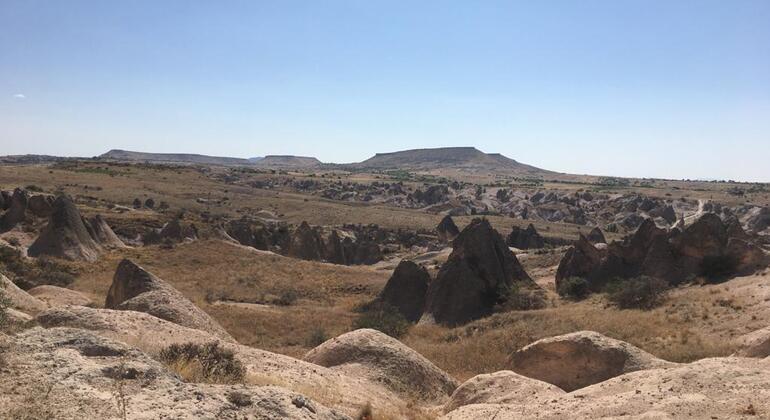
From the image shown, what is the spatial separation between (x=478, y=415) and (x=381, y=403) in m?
2.18

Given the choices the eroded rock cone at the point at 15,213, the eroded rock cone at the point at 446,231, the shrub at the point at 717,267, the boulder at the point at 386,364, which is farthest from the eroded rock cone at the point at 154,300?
the eroded rock cone at the point at 446,231

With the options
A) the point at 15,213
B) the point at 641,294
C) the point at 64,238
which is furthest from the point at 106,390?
the point at 15,213

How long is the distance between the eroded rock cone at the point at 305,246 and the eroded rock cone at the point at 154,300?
98.5 feet

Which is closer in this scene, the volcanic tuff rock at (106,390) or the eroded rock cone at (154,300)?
the volcanic tuff rock at (106,390)

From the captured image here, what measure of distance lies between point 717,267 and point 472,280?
459 inches

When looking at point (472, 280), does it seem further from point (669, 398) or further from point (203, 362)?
point (203, 362)

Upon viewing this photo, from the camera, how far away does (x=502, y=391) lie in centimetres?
1284

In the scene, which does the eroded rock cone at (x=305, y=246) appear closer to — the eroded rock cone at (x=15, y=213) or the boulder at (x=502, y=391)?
the eroded rock cone at (x=15, y=213)

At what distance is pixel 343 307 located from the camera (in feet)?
107

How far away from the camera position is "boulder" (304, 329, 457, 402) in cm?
1497

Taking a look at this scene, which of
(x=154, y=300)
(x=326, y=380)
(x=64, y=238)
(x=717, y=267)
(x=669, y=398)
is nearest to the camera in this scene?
(x=669, y=398)

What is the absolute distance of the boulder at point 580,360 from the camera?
14.0 meters

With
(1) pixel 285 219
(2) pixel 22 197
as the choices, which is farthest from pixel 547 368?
(1) pixel 285 219

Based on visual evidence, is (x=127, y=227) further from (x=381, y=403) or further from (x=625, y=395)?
(x=625, y=395)
